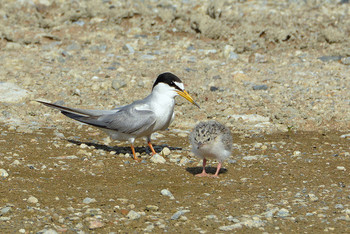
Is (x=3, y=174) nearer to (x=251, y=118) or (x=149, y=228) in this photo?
(x=149, y=228)

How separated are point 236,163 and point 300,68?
4628 millimetres

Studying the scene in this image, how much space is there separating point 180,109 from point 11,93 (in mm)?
3089

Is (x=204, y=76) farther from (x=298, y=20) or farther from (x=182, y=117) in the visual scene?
(x=298, y=20)

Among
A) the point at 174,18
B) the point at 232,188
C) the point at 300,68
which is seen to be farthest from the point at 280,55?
the point at 232,188

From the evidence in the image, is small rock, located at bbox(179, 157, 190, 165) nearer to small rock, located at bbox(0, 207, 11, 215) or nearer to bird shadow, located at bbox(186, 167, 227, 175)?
bird shadow, located at bbox(186, 167, 227, 175)

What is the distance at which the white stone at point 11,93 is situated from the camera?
370 inches

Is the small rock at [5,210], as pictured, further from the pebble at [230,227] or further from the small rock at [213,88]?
the small rock at [213,88]

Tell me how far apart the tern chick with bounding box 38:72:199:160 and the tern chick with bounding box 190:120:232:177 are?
0.83 metres

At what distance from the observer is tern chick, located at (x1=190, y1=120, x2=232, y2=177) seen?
6.23m

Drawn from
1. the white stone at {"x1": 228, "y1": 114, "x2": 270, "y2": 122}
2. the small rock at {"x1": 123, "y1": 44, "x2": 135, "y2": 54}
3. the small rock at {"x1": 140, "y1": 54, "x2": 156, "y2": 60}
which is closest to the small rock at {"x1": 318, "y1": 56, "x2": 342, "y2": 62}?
the white stone at {"x1": 228, "y1": 114, "x2": 270, "y2": 122}

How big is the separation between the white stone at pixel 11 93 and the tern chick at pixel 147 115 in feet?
8.45

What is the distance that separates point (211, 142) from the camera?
6.24 m

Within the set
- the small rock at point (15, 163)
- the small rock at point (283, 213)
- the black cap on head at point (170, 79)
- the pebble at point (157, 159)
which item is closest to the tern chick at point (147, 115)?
the black cap on head at point (170, 79)

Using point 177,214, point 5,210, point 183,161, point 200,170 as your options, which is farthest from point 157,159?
point 5,210
